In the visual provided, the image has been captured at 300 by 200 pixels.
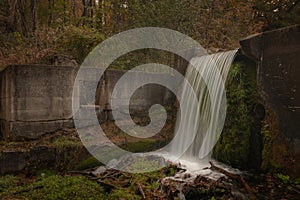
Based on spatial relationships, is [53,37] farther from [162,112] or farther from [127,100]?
[162,112]

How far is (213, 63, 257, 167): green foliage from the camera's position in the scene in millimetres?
6065

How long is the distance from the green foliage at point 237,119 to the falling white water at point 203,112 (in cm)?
20

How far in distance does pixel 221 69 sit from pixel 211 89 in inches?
24.4

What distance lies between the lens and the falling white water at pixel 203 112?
22.5 feet

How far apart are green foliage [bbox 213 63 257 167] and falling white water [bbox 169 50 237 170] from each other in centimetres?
20

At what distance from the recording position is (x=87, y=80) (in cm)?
774

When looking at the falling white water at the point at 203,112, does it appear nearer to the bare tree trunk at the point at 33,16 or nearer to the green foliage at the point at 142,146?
the green foliage at the point at 142,146

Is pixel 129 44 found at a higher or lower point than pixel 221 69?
higher

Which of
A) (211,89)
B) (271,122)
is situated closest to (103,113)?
(211,89)

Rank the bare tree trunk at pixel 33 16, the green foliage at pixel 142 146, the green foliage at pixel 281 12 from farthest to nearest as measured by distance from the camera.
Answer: the bare tree trunk at pixel 33 16, the green foliage at pixel 281 12, the green foliage at pixel 142 146

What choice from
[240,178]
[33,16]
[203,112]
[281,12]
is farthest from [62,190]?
[33,16]

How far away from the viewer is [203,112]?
292 inches

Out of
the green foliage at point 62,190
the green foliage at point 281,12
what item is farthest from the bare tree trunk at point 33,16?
the green foliage at point 281,12

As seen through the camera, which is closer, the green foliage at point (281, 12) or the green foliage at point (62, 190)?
the green foliage at point (62, 190)
